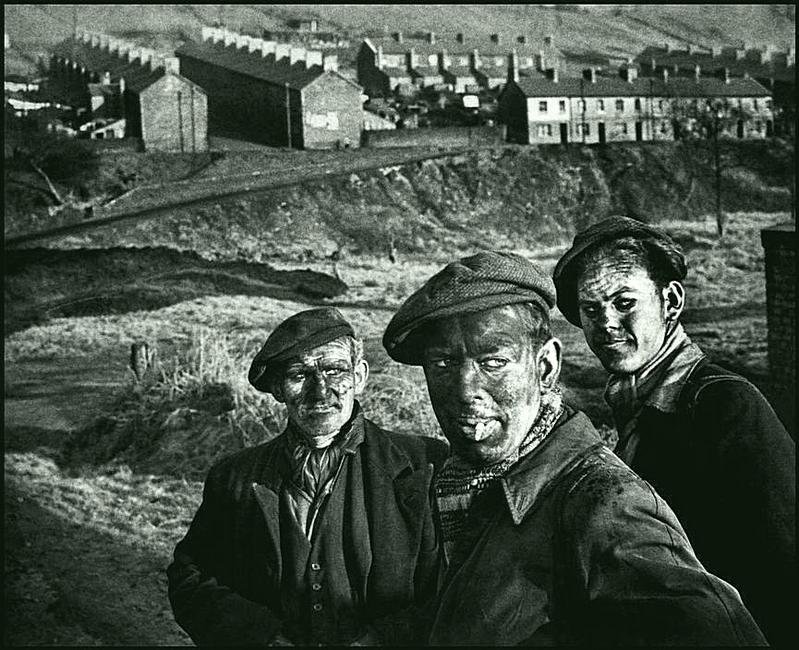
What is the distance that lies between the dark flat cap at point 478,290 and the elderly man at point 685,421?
790 mm

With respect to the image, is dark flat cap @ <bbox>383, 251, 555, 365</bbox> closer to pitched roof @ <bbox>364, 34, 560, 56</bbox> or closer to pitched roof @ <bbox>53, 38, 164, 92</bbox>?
pitched roof @ <bbox>364, 34, 560, 56</bbox>

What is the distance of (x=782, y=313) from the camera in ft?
39.7

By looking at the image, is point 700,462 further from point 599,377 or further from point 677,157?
point 677,157

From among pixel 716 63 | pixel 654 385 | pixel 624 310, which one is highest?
pixel 716 63

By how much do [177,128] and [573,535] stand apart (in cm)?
1830

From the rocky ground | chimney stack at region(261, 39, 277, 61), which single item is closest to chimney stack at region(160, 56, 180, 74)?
chimney stack at region(261, 39, 277, 61)

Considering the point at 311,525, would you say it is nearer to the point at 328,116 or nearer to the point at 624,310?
the point at 624,310

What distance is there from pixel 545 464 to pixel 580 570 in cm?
33

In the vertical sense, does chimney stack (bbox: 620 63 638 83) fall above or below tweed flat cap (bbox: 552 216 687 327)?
above

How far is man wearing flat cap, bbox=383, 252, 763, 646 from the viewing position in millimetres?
2332

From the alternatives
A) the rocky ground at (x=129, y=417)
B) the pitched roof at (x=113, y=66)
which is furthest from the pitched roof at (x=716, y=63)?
the pitched roof at (x=113, y=66)

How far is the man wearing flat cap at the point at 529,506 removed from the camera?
7.65 feet

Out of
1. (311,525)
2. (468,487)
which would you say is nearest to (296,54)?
(311,525)

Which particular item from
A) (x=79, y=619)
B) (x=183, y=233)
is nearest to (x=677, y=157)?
(x=183, y=233)
